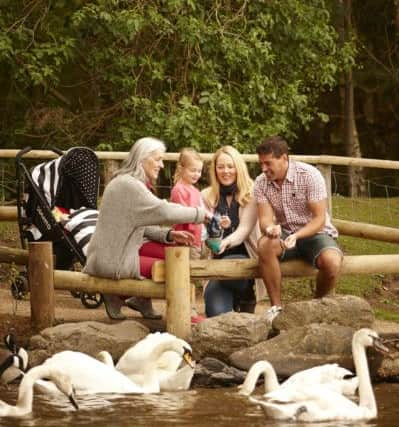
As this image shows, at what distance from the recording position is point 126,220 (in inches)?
408

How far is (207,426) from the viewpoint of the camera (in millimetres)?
8477

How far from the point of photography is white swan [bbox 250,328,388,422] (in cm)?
852

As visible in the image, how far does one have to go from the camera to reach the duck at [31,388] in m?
8.70

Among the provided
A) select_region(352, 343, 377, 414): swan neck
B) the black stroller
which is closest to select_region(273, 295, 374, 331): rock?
select_region(352, 343, 377, 414): swan neck

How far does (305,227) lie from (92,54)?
6.56m

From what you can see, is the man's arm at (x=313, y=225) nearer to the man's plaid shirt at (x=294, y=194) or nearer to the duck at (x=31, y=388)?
the man's plaid shirt at (x=294, y=194)

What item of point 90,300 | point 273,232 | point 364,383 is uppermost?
point 273,232

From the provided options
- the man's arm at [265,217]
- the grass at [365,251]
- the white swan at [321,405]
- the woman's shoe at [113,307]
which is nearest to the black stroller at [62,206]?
the woman's shoe at [113,307]

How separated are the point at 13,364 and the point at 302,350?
179cm

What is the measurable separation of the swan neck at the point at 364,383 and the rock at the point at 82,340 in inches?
66.2

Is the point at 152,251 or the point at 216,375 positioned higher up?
the point at 152,251

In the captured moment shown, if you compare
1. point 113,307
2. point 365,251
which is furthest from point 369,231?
point 113,307

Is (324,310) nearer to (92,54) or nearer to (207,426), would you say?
(207,426)

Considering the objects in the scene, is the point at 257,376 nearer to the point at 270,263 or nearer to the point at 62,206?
the point at 270,263
